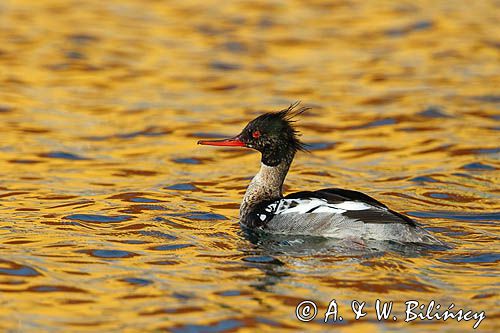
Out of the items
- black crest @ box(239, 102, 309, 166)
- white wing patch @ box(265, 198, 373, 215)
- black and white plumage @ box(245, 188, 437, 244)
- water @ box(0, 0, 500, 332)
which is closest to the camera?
water @ box(0, 0, 500, 332)

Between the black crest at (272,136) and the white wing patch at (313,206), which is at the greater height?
the black crest at (272,136)

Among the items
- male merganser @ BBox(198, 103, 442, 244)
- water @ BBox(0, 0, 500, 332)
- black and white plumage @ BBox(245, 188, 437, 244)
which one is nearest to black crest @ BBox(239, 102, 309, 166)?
male merganser @ BBox(198, 103, 442, 244)

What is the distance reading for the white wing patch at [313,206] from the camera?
913 centimetres

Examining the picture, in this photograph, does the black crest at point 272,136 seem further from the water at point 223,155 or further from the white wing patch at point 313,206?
the water at point 223,155

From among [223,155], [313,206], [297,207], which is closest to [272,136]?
[297,207]

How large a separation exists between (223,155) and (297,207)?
4.30 meters

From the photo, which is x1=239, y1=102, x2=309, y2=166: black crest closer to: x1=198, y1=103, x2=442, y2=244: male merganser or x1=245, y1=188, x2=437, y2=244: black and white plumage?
x1=198, y1=103, x2=442, y2=244: male merganser

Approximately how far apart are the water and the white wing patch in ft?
1.06

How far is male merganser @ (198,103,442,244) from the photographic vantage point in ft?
29.4

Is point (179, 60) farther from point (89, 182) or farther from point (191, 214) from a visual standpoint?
point (191, 214)

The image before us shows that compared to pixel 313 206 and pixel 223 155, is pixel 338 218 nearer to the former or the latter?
pixel 313 206

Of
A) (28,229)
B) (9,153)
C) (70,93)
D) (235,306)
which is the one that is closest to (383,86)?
(70,93)

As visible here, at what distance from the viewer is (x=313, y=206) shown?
9.28 metres

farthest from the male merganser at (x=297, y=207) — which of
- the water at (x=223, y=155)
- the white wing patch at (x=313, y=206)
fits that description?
the water at (x=223, y=155)
